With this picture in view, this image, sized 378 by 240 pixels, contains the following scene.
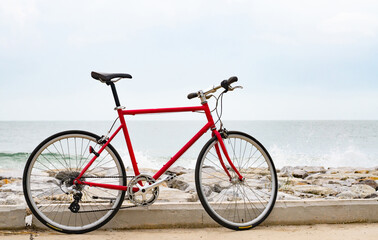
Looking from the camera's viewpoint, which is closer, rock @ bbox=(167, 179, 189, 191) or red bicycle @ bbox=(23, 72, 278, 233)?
red bicycle @ bbox=(23, 72, 278, 233)

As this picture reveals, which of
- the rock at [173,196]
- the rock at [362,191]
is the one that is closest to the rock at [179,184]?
the rock at [173,196]

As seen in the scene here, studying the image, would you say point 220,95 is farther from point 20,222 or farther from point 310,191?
point 310,191

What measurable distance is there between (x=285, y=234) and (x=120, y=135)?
5.96 feet

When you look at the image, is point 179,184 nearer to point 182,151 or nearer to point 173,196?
point 173,196

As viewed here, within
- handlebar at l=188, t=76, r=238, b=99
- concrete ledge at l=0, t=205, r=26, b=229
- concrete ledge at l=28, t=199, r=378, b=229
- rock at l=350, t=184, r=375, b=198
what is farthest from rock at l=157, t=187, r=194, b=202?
rock at l=350, t=184, r=375, b=198

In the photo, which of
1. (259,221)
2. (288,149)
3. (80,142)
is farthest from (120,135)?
(288,149)

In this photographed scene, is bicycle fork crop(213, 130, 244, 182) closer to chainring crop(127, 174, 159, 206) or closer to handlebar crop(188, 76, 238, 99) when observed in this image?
handlebar crop(188, 76, 238, 99)

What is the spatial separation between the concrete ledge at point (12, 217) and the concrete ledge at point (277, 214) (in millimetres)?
125

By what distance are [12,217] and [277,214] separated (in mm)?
2539

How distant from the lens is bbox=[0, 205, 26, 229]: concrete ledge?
393 centimetres

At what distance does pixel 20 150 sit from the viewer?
24.0 metres

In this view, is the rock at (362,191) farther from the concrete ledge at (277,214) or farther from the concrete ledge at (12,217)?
the concrete ledge at (12,217)

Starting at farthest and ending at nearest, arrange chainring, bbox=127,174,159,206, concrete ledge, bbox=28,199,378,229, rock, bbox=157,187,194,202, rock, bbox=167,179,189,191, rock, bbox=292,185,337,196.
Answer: rock, bbox=167,179,189,191 < rock, bbox=292,185,337,196 < rock, bbox=157,187,194,202 < concrete ledge, bbox=28,199,378,229 < chainring, bbox=127,174,159,206

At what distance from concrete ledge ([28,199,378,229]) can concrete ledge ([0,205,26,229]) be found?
13 cm
